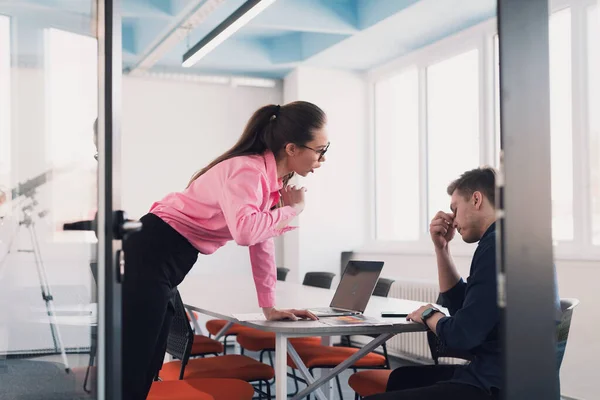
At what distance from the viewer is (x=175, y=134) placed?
7.67 meters

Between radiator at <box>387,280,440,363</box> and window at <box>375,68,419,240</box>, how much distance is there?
34.2 inches

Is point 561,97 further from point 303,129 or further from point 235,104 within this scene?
point 235,104

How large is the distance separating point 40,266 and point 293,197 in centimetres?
96

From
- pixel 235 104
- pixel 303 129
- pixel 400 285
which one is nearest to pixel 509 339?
pixel 303 129

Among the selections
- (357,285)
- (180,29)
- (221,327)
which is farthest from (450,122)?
(357,285)

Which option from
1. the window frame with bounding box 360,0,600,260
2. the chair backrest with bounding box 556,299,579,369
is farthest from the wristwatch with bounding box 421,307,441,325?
the window frame with bounding box 360,0,600,260

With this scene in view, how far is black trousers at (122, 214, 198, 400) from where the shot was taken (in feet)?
7.36

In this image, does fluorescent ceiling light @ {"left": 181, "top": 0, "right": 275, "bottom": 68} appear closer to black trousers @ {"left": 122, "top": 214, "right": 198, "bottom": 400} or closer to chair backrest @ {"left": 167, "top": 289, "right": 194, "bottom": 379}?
chair backrest @ {"left": 167, "top": 289, "right": 194, "bottom": 379}

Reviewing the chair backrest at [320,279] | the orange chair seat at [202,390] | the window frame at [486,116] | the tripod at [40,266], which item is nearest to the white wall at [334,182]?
the window frame at [486,116]

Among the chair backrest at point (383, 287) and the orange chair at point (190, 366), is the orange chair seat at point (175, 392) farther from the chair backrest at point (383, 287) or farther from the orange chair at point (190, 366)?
the chair backrest at point (383, 287)

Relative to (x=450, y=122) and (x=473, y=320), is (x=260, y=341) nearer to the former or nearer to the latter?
(x=473, y=320)

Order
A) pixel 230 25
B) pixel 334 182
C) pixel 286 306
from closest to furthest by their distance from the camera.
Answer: pixel 286 306, pixel 230 25, pixel 334 182

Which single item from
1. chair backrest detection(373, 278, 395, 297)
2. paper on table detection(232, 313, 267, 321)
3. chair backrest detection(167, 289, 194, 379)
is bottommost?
chair backrest detection(167, 289, 194, 379)

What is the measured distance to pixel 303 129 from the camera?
8.29 ft
